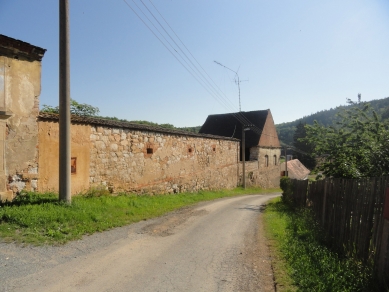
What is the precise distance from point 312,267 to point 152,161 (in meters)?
8.61

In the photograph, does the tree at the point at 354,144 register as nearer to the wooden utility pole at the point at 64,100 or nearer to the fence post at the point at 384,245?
the fence post at the point at 384,245

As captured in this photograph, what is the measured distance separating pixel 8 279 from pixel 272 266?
3985mm

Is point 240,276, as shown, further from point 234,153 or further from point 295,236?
point 234,153

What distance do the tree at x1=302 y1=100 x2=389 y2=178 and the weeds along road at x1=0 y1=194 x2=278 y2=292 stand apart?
3.66 meters

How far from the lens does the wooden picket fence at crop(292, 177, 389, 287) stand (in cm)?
356

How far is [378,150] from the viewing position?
24.0ft

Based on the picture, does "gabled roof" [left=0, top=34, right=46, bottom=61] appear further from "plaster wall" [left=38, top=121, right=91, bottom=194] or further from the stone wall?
the stone wall

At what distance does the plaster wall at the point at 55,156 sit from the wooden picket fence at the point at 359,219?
23.2ft

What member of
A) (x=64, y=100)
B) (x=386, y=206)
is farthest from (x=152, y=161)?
(x=386, y=206)

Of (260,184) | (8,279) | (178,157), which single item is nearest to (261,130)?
(260,184)

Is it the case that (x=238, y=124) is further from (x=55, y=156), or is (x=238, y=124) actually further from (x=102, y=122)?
(x=55, y=156)

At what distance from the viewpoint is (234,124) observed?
102 ft

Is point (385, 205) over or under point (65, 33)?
under

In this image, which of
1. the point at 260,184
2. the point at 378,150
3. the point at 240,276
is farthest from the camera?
the point at 260,184
